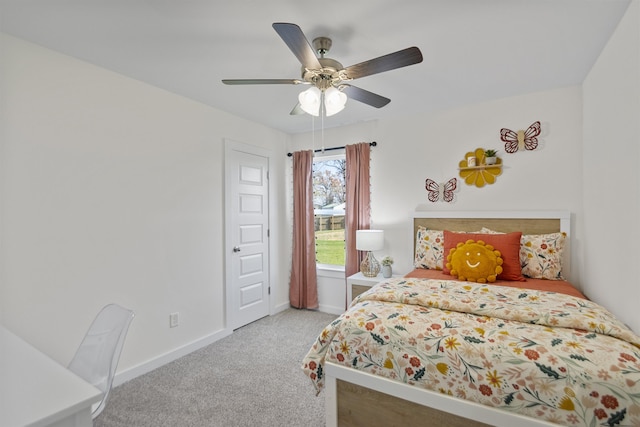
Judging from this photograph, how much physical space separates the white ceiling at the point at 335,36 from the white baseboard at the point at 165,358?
7.79ft

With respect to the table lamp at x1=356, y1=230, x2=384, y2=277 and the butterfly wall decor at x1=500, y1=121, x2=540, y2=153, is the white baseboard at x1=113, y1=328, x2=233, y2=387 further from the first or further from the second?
the butterfly wall decor at x1=500, y1=121, x2=540, y2=153

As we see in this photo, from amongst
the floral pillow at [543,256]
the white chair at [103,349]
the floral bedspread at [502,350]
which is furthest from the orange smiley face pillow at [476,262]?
the white chair at [103,349]

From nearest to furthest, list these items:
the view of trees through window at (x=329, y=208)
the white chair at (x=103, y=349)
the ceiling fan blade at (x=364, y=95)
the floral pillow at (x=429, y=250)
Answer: the white chair at (x=103, y=349), the ceiling fan blade at (x=364, y=95), the floral pillow at (x=429, y=250), the view of trees through window at (x=329, y=208)

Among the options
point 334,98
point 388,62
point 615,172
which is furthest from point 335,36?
point 615,172

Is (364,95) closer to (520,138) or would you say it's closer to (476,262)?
(476,262)

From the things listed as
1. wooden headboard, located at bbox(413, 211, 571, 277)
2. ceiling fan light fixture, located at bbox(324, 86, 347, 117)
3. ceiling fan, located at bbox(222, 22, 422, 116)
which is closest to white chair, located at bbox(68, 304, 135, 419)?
ceiling fan, located at bbox(222, 22, 422, 116)

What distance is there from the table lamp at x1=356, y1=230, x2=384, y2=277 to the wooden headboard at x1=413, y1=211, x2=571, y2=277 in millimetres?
421

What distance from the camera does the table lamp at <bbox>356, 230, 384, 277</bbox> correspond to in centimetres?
331

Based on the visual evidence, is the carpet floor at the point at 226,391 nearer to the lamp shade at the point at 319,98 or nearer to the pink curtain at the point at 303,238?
the pink curtain at the point at 303,238

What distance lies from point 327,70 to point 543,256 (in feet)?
7.78

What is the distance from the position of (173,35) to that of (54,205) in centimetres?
140

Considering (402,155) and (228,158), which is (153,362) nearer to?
(228,158)

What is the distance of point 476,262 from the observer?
2479mm

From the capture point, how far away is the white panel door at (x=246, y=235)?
11.1 feet
